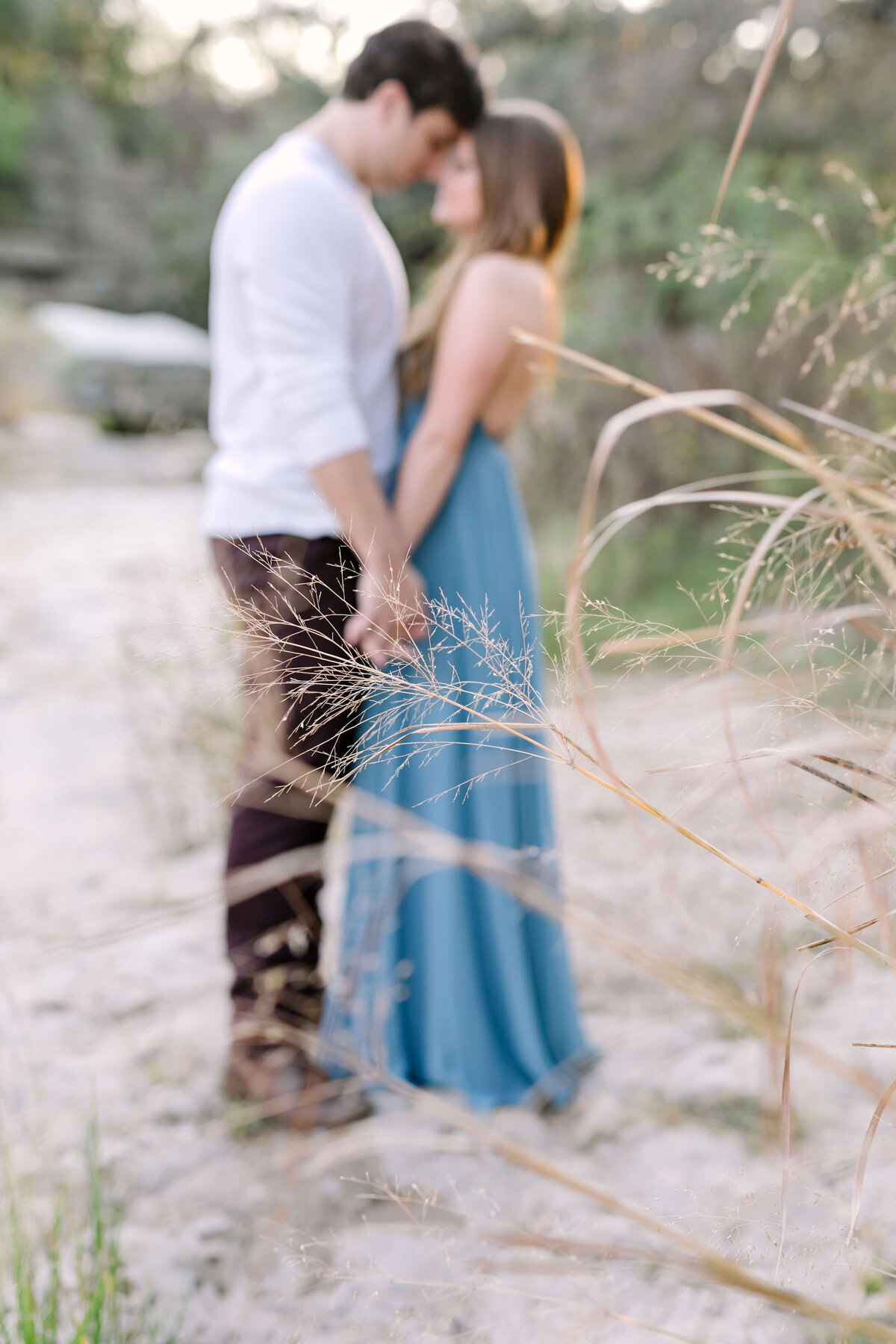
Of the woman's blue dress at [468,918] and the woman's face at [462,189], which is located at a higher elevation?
the woman's face at [462,189]

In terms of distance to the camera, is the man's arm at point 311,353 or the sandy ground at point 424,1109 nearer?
the sandy ground at point 424,1109

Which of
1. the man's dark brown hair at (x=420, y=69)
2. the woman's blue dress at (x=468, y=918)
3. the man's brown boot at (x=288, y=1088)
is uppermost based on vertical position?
the man's dark brown hair at (x=420, y=69)

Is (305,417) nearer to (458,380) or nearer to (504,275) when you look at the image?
(458,380)

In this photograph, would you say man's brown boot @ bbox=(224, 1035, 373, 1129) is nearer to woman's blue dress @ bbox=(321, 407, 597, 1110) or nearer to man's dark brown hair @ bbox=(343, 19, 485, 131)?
woman's blue dress @ bbox=(321, 407, 597, 1110)

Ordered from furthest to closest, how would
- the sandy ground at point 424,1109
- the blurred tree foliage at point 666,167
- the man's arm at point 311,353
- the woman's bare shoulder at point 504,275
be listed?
the blurred tree foliage at point 666,167 → the woman's bare shoulder at point 504,275 → the man's arm at point 311,353 → the sandy ground at point 424,1109

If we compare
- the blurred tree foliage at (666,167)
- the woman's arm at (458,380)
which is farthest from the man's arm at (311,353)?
the blurred tree foliage at (666,167)

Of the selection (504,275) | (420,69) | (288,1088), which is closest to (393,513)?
(504,275)

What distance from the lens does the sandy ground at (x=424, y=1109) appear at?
597mm

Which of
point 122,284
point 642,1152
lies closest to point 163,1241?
point 642,1152

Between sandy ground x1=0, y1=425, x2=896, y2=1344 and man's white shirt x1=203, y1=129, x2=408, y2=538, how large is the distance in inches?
11.1

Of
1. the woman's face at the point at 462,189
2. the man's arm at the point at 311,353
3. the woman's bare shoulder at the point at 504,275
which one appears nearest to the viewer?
the man's arm at the point at 311,353

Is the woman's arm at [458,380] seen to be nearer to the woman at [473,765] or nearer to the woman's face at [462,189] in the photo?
the woman at [473,765]

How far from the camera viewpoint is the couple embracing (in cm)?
138

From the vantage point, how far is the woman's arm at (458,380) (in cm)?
145
